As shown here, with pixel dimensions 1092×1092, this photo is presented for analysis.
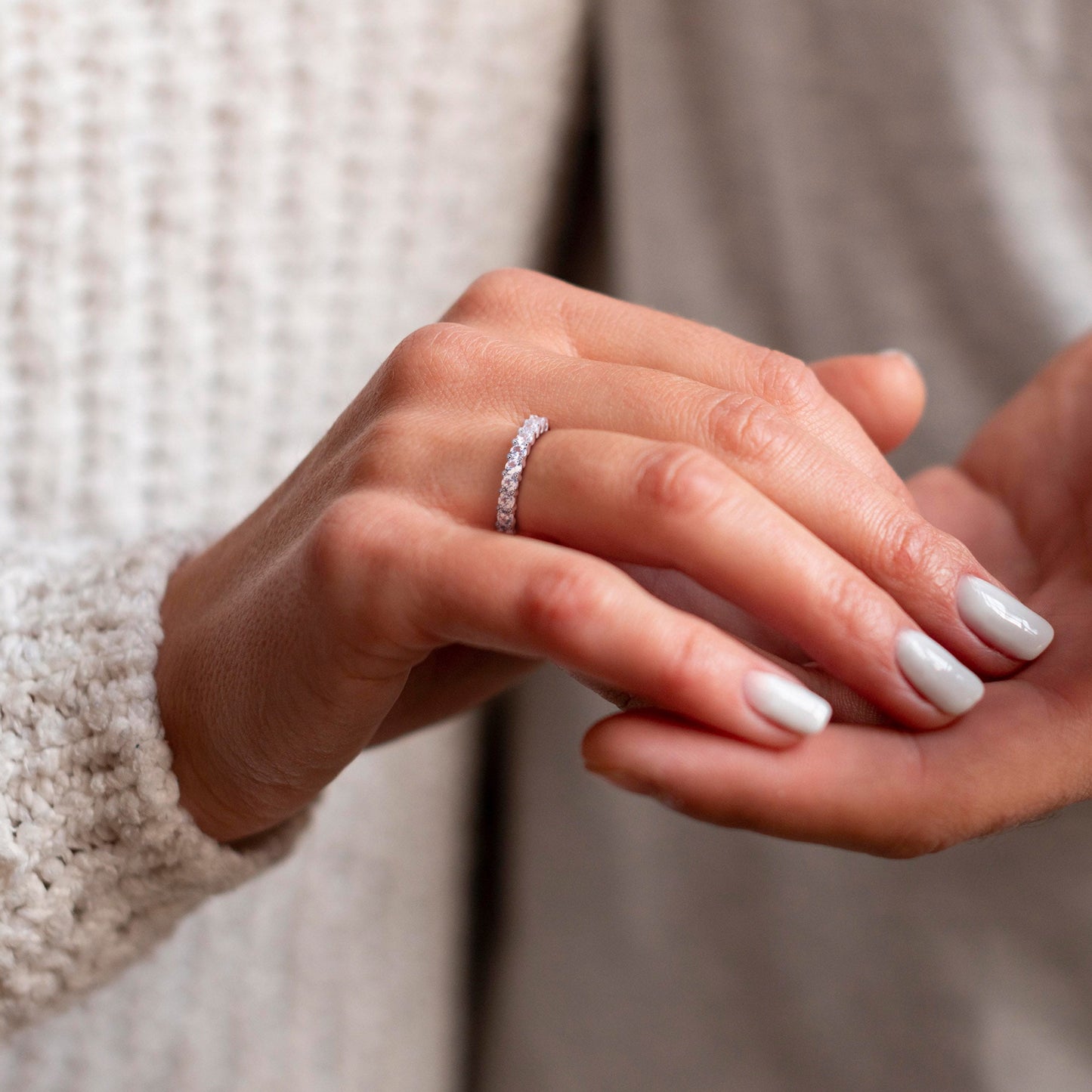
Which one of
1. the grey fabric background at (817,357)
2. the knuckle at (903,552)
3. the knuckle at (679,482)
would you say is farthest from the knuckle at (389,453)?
the grey fabric background at (817,357)

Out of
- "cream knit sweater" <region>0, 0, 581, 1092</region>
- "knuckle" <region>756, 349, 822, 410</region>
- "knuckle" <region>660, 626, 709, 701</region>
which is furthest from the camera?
"cream knit sweater" <region>0, 0, 581, 1092</region>

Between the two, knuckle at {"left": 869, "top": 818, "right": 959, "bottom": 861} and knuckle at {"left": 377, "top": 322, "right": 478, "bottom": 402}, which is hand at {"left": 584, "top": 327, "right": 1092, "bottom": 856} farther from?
knuckle at {"left": 377, "top": 322, "right": 478, "bottom": 402}

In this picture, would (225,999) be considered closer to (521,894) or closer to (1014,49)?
(521,894)

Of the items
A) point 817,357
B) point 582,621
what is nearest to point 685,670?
point 582,621

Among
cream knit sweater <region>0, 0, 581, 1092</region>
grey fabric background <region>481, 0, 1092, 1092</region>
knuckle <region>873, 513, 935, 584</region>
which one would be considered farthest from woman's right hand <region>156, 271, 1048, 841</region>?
grey fabric background <region>481, 0, 1092, 1092</region>

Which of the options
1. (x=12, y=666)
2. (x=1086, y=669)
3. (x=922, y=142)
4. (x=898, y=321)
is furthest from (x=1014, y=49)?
(x=12, y=666)

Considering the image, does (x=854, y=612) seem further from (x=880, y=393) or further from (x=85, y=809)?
(x=85, y=809)
